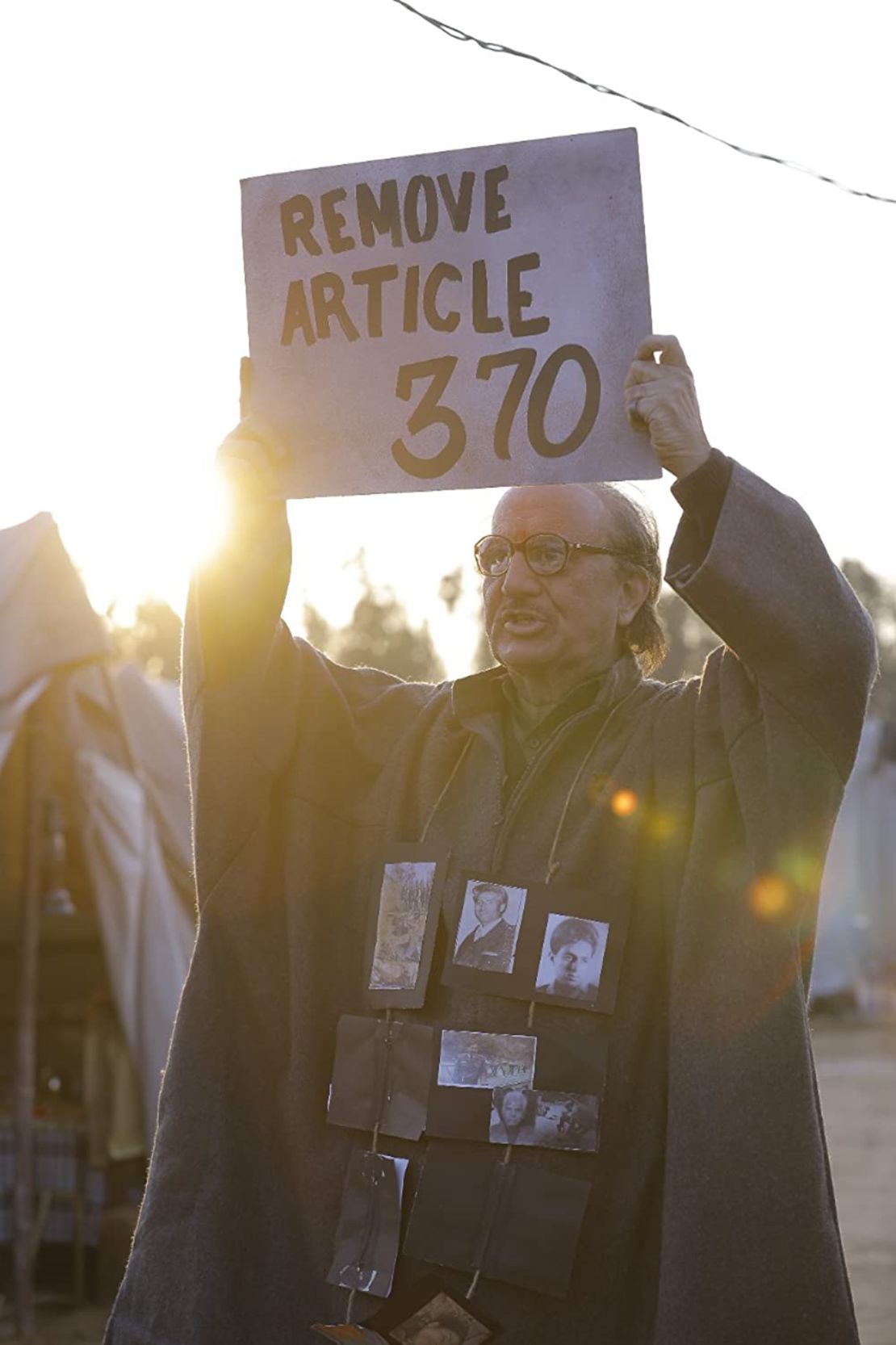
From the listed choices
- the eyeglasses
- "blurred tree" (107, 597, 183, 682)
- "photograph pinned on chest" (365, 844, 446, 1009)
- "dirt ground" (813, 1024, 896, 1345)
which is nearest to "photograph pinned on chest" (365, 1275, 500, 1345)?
"photograph pinned on chest" (365, 844, 446, 1009)

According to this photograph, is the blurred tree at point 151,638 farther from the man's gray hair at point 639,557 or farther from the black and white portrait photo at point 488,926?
the black and white portrait photo at point 488,926

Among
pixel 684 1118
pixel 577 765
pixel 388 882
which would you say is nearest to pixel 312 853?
pixel 388 882

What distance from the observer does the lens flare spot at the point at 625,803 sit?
114 inches

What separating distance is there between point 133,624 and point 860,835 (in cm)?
2071

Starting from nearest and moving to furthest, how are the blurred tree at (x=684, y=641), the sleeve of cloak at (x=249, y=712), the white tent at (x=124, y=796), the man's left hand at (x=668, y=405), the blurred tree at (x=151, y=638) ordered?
the man's left hand at (x=668, y=405)
the sleeve of cloak at (x=249, y=712)
the white tent at (x=124, y=796)
the blurred tree at (x=151, y=638)
the blurred tree at (x=684, y=641)

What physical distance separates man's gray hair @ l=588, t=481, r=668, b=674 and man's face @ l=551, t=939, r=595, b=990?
2.12 feet

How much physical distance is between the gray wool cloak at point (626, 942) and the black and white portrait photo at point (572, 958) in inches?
1.8

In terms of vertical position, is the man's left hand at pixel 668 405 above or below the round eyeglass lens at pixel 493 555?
above

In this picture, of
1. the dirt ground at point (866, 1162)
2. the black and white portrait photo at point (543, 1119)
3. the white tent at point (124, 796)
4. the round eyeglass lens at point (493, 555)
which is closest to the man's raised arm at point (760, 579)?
the round eyeglass lens at point (493, 555)

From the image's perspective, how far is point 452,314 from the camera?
117 inches

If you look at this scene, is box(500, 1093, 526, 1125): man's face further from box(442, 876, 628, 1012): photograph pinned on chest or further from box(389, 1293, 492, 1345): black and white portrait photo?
box(389, 1293, 492, 1345): black and white portrait photo

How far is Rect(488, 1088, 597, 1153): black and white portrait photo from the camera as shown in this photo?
273 centimetres

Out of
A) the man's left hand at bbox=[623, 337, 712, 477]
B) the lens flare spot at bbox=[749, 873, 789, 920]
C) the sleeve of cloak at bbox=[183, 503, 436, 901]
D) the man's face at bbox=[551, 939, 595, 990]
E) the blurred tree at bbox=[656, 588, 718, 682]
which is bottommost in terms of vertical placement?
the man's face at bbox=[551, 939, 595, 990]

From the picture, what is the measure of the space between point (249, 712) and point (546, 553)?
57 centimetres
